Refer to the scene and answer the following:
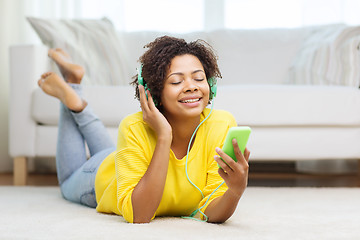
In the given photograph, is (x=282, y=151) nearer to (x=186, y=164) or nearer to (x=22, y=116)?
(x=186, y=164)

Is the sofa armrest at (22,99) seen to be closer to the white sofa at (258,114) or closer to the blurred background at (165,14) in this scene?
the white sofa at (258,114)

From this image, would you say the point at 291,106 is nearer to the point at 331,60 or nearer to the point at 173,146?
the point at 331,60

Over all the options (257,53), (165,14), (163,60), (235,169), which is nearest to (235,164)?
(235,169)

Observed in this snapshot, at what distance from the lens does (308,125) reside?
2189mm

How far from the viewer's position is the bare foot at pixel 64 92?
5.67 feet

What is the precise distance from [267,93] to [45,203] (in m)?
1.07

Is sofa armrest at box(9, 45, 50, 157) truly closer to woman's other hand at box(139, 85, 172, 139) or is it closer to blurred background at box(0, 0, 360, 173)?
blurred background at box(0, 0, 360, 173)

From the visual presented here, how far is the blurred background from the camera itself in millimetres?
3182

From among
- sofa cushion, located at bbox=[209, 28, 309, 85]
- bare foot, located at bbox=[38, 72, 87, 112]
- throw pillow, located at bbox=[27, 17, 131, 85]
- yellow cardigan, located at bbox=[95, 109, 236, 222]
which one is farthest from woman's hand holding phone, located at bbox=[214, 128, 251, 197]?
sofa cushion, located at bbox=[209, 28, 309, 85]

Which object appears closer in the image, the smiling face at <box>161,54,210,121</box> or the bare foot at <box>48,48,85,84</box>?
the smiling face at <box>161,54,210,121</box>

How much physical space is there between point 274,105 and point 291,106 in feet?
0.25

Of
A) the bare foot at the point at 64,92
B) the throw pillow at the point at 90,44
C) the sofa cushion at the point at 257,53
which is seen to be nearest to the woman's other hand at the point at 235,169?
the bare foot at the point at 64,92

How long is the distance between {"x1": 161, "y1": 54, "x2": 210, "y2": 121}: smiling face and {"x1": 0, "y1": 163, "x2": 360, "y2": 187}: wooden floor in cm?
134

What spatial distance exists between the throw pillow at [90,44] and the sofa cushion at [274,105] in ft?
1.22
